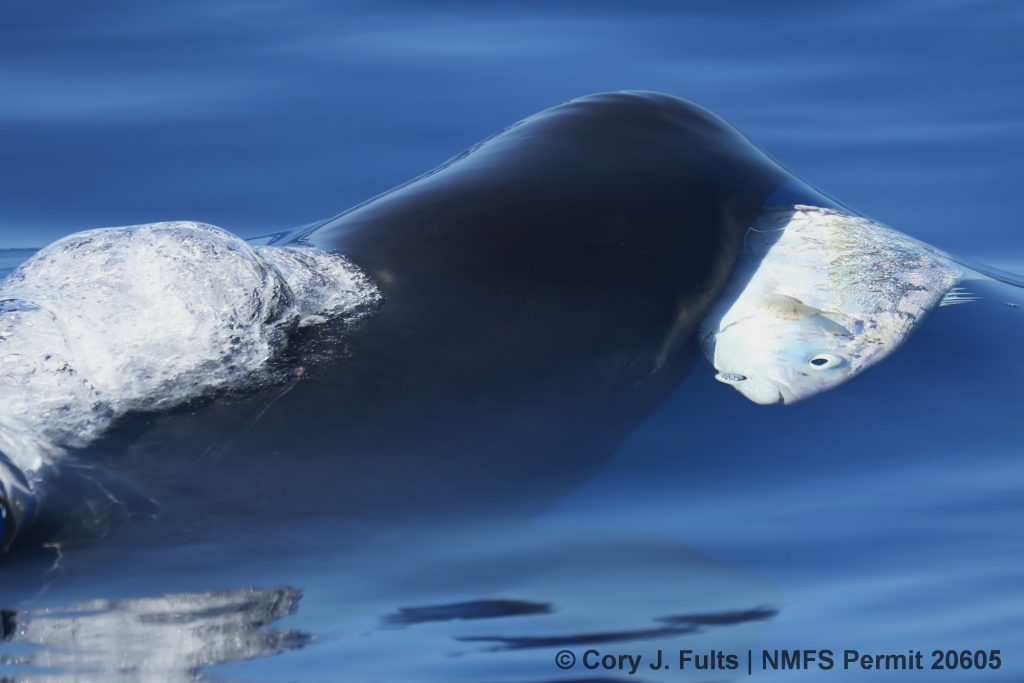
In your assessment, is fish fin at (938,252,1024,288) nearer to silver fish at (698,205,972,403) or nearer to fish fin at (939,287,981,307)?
fish fin at (939,287,981,307)

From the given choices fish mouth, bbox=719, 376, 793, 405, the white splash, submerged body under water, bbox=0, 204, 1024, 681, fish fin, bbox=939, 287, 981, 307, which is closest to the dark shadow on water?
submerged body under water, bbox=0, 204, 1024, 681

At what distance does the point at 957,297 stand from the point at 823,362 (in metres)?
0.90

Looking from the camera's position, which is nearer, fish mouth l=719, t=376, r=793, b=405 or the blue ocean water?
the blue ocean water

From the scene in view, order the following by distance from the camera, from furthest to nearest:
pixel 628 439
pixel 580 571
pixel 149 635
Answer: pixel 628 439 < pixel 580 571 < pixel 149 635

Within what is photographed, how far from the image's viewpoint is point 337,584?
3.17 m

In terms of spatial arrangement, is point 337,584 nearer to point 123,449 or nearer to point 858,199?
point 123,449

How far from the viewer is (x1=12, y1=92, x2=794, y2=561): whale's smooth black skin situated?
3.38 meters

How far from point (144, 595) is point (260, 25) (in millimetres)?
6497

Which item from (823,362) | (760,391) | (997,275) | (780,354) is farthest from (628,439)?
(997,275)

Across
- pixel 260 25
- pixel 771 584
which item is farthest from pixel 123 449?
pixel 260 25

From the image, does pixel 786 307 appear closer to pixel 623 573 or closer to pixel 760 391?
pixel 760 391

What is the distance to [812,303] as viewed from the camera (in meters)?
4.35

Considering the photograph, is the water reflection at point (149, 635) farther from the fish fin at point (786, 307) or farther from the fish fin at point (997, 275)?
the fish fin at point (997, 275)

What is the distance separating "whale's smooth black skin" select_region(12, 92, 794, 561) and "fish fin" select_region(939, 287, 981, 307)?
70 cm
